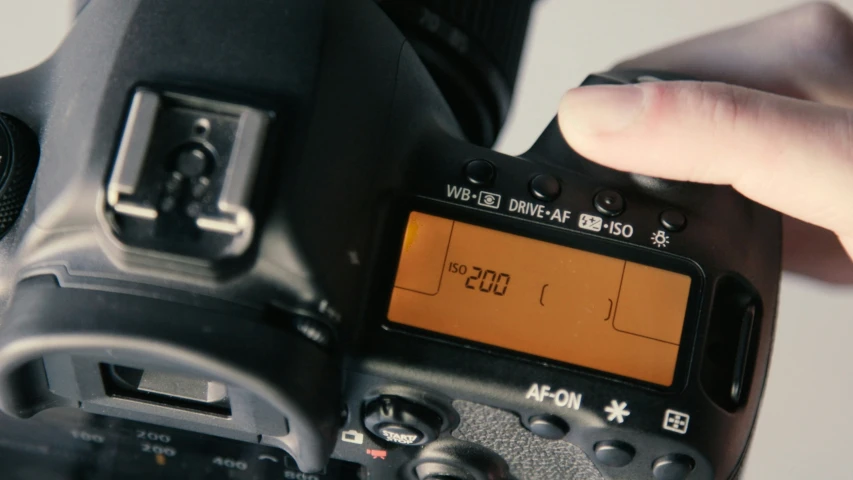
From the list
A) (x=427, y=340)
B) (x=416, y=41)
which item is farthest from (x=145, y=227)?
(x=416, y=41)

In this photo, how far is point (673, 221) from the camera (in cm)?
39

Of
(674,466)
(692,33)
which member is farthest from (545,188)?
(692,33)

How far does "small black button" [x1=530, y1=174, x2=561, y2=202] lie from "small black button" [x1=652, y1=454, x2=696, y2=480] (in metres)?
0.12

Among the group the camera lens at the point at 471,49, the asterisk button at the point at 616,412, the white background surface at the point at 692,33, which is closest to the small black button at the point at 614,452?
the asterisk button at the point at 616,412

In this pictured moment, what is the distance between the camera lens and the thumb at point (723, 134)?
36cm

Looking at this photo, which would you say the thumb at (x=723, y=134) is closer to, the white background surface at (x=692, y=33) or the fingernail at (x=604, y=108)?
the fingernail at (x=604, y=108)

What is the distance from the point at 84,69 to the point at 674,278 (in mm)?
268

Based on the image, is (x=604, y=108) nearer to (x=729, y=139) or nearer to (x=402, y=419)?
(x=729, y=139)

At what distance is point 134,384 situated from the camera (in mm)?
385

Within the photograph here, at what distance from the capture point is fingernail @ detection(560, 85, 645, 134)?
1.20 feet

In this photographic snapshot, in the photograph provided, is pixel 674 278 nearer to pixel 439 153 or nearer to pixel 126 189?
pixel 439 153

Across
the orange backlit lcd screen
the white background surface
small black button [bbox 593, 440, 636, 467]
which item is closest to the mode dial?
the orange backlit lcd screen

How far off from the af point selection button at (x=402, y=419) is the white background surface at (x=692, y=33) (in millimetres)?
473

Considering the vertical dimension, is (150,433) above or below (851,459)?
below
